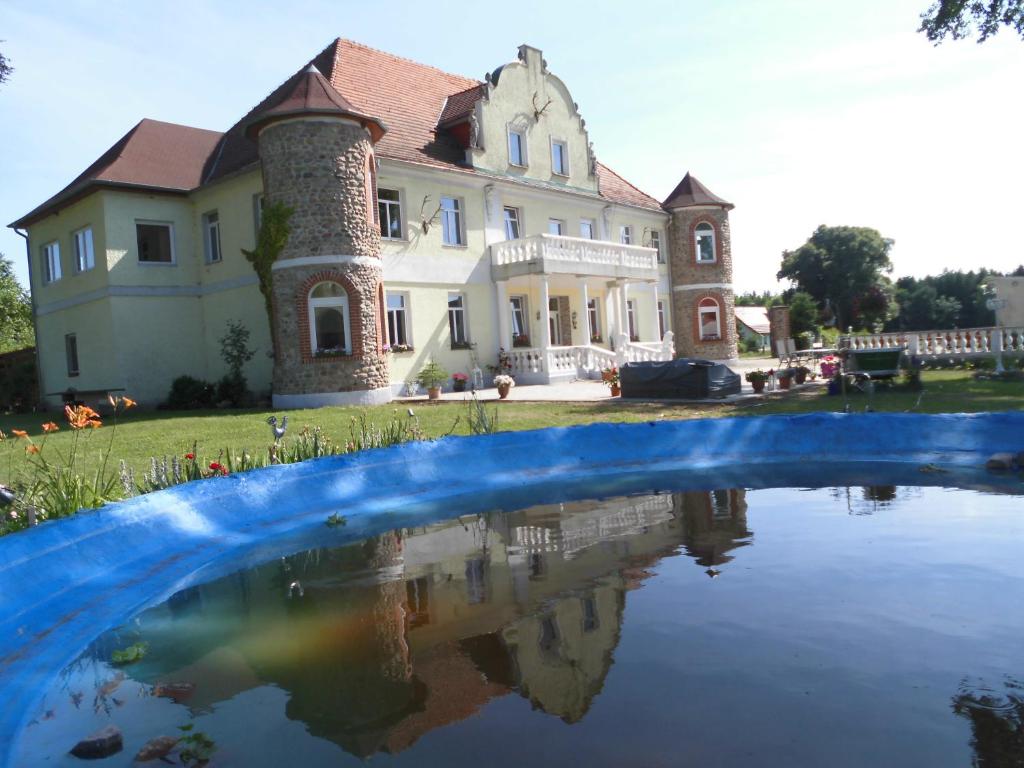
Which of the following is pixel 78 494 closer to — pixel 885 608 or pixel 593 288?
pixel 885 608

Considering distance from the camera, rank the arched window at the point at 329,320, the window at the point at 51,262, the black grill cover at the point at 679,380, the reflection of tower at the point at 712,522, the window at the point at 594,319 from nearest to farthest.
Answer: the reflection of tower at the point at 712,522 < the black grill cover at the point at 679,380 < the arched window at the point at 329,320 < the window at the point at 51,262 < the window at the point at 594,319

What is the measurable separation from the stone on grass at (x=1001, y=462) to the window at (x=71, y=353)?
84.1 ft

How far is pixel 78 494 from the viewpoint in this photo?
7.14 metres

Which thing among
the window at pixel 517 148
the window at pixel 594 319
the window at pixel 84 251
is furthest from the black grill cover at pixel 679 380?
the window at pixel 84 251

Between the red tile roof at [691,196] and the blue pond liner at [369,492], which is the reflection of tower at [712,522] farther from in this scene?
the red tile roof at [691,196]

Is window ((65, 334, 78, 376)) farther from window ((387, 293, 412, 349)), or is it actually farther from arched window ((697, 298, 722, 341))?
arched window ((697, 298, 722, 341))

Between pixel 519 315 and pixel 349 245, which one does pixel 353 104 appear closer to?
pixel 349 245

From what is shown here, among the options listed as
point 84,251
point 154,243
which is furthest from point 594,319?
point 84,251

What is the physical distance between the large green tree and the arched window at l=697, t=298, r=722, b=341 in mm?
28388

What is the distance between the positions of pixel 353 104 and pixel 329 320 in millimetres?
6624

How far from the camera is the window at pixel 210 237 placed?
2422 centimetres

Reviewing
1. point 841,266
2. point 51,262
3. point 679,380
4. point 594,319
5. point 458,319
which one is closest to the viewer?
point 679,380

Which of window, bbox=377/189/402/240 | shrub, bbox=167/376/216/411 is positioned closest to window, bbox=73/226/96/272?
shrub, bbox=167/376/216/411

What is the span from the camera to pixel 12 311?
52.9 m
